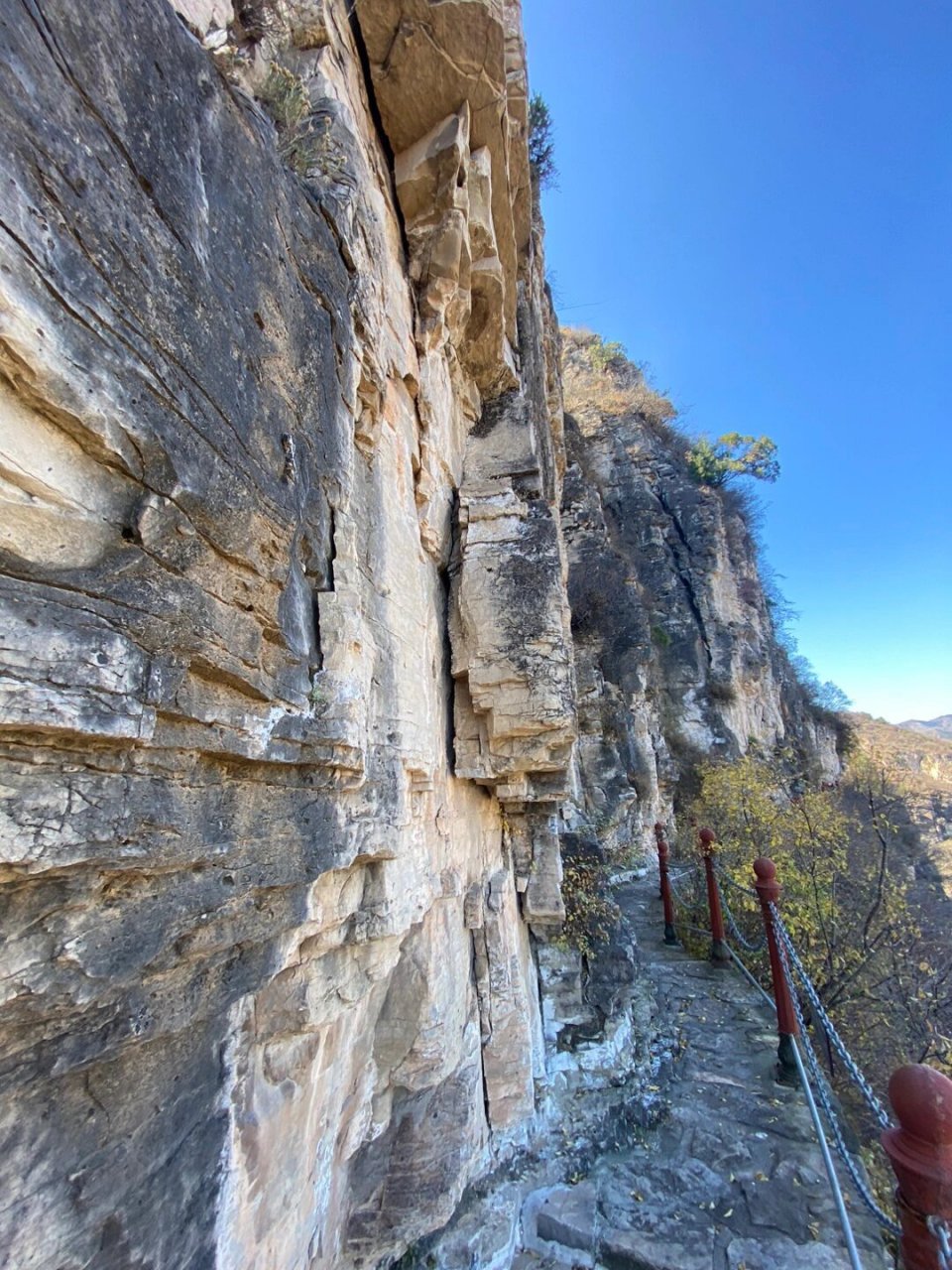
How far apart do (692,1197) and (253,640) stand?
4.89 meters

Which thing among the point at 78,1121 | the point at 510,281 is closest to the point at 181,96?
the point at 78,1121

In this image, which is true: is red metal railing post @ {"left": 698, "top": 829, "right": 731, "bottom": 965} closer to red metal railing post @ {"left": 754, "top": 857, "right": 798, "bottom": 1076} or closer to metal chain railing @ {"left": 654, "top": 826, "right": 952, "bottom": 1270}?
metal chain railing @ {"left": 654, "top": 826, "right": 952, "bottom": 1270}

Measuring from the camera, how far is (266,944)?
5.73 feet

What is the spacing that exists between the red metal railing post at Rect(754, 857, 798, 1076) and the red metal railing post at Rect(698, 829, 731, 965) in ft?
5.25

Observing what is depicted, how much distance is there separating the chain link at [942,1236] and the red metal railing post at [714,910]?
473 cm

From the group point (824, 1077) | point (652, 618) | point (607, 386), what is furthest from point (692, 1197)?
point (607, 386)

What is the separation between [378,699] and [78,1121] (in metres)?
1.62

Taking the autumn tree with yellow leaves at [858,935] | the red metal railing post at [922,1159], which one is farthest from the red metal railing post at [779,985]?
the red metal railing post at [922,1159]

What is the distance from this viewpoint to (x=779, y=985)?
14.1ft

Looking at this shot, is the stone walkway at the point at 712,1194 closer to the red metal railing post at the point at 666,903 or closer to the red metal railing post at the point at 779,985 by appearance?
the red metal railing post at the point at 779,985

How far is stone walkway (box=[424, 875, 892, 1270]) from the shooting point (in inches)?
123

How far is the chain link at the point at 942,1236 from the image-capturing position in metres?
1.60

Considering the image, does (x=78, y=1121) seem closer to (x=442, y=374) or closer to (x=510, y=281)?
(x=442, y=374)

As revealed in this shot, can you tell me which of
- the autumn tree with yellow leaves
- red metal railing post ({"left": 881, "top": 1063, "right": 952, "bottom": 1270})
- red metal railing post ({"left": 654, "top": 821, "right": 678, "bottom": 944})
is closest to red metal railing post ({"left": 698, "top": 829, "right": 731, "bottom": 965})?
the autumn tree with yellow leaves
